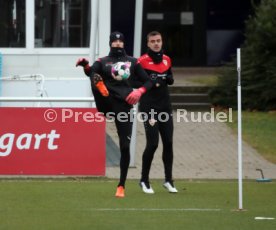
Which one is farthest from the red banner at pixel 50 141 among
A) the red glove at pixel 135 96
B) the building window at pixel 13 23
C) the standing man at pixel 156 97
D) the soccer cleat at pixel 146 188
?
the building window at pixel 13 23

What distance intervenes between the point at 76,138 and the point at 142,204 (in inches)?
111

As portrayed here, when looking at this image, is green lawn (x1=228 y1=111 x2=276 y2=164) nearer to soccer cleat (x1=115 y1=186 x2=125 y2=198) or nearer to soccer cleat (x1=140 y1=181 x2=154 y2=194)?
soccer cleat (x1=140 y1=181 x2=154 y2=194)

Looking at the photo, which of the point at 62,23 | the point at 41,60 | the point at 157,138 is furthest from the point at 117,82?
the point at 62,23

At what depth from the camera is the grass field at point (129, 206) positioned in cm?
1027

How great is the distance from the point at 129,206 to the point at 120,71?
162 cm

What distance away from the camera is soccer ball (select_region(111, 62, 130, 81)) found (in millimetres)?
11906

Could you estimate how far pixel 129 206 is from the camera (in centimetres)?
1148

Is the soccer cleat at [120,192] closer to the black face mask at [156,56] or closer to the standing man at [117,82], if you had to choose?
the standing man at [117,82]

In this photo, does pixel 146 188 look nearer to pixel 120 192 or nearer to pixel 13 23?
pixel 120 192

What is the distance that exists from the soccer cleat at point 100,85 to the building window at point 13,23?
8.89 metres

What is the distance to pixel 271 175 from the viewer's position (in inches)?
587

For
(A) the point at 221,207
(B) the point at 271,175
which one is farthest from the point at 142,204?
(B) the point at 271,175

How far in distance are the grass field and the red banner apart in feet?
0.78

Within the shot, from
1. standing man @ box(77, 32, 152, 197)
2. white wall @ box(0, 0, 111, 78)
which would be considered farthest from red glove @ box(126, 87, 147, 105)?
white wall @ box(0, 0, 111, 78)
